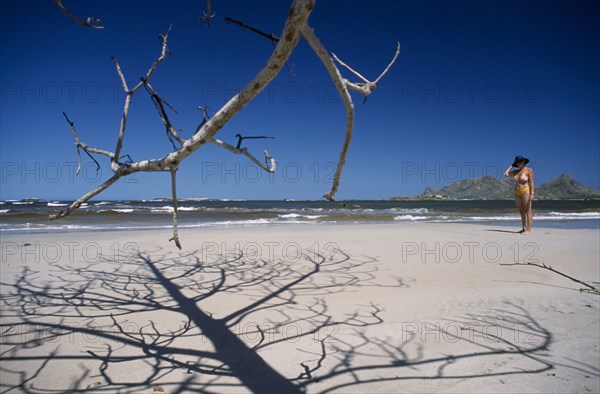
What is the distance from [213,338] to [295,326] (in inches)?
25.8

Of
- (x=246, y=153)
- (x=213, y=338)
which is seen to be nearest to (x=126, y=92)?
(x=246, y=153)

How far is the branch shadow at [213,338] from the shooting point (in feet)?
7.05

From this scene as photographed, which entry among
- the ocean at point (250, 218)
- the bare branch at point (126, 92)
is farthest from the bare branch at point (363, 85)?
the bare branch at point (126, 92)

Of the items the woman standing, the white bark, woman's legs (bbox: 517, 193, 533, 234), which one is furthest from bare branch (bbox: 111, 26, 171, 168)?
woman's legs (bbox: 517, 193, 533, 234)

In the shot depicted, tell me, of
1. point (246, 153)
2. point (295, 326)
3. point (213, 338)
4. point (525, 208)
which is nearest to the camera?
point (246, 153)

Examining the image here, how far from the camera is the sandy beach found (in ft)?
7.00

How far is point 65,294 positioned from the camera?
3.73 m

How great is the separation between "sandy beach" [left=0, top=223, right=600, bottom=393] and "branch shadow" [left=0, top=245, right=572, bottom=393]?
0.04 feet

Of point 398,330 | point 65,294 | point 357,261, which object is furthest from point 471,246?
point 65,294

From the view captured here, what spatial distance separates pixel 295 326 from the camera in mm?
2914

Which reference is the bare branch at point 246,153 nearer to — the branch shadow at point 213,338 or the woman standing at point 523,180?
the branch shadow at point 213,338

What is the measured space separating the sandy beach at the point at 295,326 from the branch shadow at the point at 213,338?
0.04 feet

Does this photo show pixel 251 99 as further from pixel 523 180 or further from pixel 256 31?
pixel 523 180

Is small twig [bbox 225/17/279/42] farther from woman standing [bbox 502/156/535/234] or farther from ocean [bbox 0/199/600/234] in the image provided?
woman standing [bbox 502/156/535/234]
